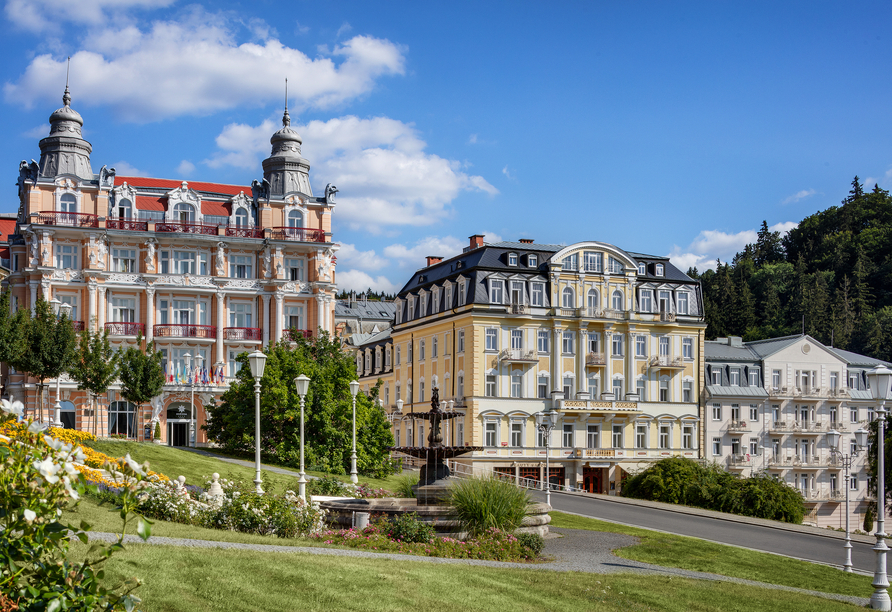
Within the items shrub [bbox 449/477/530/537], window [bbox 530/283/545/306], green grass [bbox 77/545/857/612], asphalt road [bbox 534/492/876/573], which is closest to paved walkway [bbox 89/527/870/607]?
green grass [bbox 77/545/857/612]

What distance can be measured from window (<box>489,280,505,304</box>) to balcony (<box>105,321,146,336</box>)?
22.0 meters

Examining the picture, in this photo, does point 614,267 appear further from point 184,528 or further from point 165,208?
point 184,528

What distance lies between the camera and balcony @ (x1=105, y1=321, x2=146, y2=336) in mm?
57031

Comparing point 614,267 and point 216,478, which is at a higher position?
point 614,267

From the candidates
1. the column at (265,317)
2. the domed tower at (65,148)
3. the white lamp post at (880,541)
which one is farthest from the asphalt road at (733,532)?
the domed tower at (65,148)

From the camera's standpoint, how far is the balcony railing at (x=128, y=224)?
189 feet

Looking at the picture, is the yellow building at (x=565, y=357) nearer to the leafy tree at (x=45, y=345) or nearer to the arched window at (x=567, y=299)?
the arched window at (x=567, y=299)

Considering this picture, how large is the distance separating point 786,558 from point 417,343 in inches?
1809

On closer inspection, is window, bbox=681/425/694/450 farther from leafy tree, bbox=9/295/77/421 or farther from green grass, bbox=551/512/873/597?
leafy tree, bbox=9/295/77/421

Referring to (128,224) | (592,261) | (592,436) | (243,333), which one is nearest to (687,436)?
(592,436)

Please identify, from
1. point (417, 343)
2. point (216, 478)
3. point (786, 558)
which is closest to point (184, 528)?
point (216, 478)

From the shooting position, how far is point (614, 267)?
215ft

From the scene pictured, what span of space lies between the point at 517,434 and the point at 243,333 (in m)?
18.7

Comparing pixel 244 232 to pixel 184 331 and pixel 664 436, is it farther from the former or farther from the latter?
pixel 664 436
